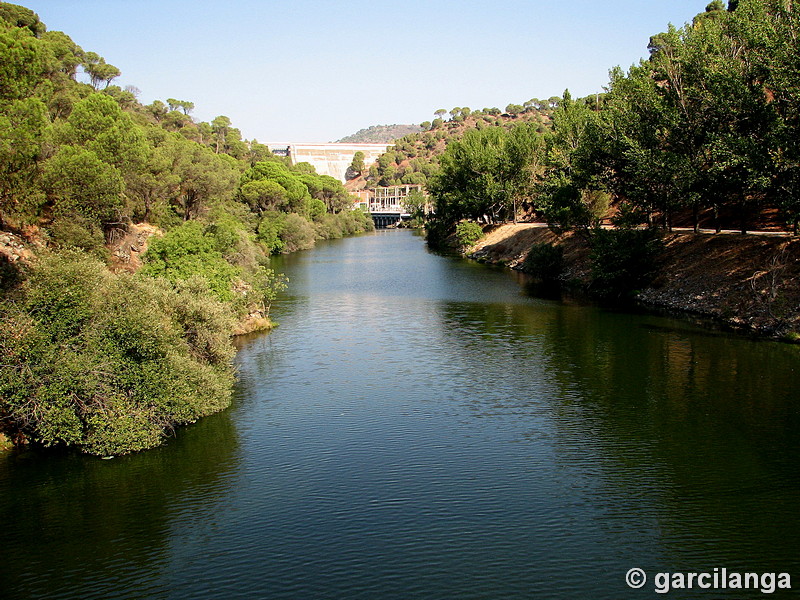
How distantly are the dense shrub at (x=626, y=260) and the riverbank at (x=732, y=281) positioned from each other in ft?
3.65

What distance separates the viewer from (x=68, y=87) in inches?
2591

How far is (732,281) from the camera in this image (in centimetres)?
4419

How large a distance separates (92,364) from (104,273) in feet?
13.5

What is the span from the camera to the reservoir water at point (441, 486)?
1576 centimetres

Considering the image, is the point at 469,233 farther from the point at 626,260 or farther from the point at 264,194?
the point at 626,260

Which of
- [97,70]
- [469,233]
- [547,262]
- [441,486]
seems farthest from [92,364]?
[97,70]

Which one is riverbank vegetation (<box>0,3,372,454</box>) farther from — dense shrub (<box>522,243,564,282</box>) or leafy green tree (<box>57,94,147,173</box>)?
dense shrub (<box>522,243,564,282</box>)

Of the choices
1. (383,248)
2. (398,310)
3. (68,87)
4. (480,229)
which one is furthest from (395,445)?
(383,248)

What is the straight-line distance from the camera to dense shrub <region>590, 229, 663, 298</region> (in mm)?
52178

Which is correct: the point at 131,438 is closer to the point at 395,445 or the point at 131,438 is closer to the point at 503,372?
the point at 395,445

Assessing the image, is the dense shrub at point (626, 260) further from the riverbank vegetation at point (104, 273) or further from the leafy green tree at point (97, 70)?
the leafy green tree at point (97, 70)

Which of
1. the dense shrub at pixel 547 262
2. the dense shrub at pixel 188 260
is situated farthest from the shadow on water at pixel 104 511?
the dense shrub at pixel 547 262

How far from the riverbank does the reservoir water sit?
441 cm

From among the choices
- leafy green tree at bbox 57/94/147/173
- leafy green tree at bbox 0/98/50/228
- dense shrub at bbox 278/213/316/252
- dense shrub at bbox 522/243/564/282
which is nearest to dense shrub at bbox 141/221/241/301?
leafy green tree at bbox 0/98/50/228
